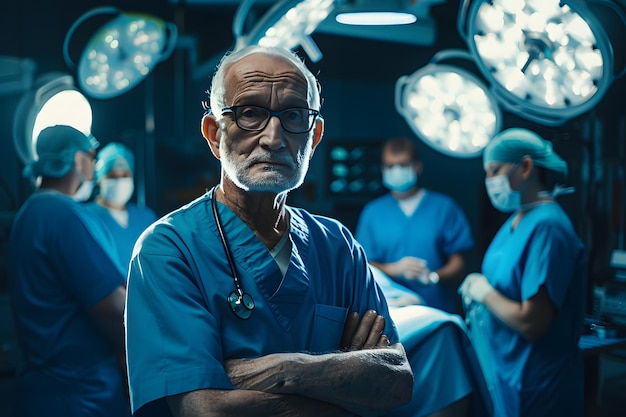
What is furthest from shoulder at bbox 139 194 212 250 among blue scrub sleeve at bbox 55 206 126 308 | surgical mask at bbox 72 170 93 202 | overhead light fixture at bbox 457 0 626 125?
overhead light fixture at bbox 457 0 626 125

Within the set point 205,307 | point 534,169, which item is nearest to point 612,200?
point 534,169

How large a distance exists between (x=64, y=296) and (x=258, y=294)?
910 millimetres

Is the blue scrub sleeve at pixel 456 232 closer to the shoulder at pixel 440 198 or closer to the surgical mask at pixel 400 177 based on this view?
the shoulder at pixel 440 198

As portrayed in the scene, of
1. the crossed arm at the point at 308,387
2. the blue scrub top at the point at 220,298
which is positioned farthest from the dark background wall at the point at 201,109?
the crossed arm at the point at 308,387

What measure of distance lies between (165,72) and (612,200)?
158cm

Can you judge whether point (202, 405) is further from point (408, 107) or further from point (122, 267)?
point (408, 107)

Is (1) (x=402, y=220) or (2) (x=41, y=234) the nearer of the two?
(2) (x=41, y=234)

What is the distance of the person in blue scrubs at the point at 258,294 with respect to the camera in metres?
1.28

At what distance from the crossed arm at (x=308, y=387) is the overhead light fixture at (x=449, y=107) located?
116 centimetres

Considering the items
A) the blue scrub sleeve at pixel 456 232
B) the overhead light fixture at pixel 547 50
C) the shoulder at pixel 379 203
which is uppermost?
the overhead light fixture at pixel 547 50

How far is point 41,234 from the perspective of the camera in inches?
80.4

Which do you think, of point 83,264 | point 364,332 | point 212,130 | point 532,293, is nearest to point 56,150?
point 83,264

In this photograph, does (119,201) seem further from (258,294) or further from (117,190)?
(258,294)

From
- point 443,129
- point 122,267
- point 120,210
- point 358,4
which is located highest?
point 358,4
